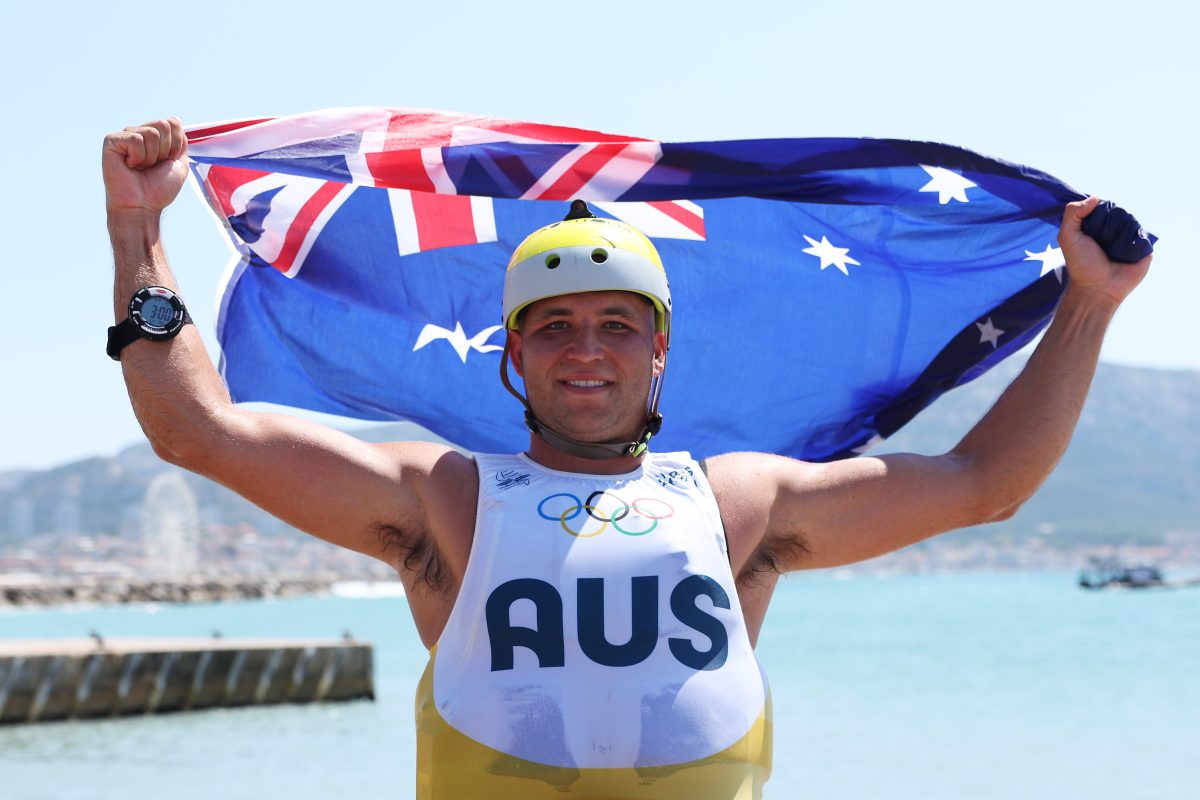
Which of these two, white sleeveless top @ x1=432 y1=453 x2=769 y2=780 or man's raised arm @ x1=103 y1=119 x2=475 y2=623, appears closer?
white sleeveless top @ x1=432 y1=453 x2=769 y2=780

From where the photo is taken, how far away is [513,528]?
379 centimetres

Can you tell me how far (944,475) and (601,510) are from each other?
3.80ft

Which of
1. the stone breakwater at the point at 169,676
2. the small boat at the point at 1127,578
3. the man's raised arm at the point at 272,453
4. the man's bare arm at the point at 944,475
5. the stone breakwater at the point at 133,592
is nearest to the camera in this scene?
the man's raised arm at the point at 272,453

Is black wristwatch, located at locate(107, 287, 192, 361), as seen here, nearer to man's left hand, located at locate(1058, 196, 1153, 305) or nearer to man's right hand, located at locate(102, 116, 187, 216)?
man's right hand, located at locate(102, 116, 187, 216)

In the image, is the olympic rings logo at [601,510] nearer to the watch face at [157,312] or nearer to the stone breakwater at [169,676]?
the watch face at [157,312]

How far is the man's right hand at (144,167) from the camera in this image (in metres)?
4.07

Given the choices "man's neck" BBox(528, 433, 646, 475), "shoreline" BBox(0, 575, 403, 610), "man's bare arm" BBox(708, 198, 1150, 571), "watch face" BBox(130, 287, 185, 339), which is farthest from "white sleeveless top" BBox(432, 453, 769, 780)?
"shoreline" BBox(0, 575, 403, 610)

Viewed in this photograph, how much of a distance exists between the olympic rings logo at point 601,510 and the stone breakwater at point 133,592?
115 m

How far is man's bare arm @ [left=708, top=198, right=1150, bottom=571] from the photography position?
4172mm

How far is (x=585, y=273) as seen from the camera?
4.00 m

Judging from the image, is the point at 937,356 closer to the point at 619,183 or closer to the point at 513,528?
the point at 619,183

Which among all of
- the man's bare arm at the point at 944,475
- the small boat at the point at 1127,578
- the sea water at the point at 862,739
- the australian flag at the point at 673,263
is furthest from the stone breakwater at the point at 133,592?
the man's bare arm at the point at 944,475

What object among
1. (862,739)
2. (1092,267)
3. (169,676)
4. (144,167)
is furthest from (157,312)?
(169,676)

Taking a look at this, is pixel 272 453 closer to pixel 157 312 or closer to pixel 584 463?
pixel 157 312
